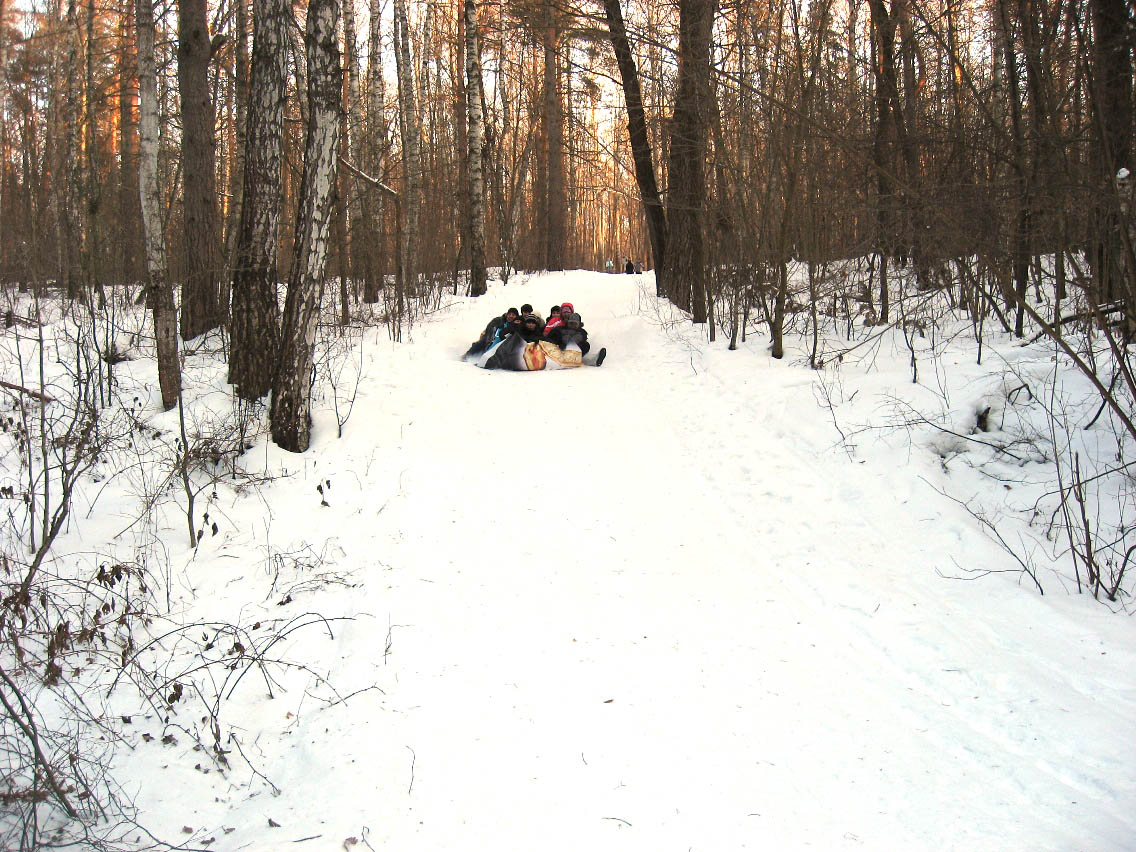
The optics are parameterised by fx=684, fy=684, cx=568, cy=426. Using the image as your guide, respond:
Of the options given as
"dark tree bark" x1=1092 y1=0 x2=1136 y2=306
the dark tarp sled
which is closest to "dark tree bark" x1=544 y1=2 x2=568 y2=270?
the dark tarp sled

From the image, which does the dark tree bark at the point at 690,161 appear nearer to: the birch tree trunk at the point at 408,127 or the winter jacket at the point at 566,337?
the winter jacket at the point at 566,337

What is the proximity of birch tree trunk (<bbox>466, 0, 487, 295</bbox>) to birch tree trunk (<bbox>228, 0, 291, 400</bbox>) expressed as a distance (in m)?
8.10

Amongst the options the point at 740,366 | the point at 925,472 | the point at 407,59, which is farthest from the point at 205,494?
the point at 407,59

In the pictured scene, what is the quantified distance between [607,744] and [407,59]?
15493 millimetres

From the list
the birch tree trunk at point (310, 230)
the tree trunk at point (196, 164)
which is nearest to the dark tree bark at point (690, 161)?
the birch tree trunk at point (310, 230)

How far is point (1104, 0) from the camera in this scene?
3465 millimetres

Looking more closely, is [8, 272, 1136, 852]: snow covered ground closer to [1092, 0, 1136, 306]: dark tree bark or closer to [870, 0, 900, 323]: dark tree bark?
[1092, 0, 1136, 306]: dark tree bark

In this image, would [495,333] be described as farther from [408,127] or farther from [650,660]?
[650,660]

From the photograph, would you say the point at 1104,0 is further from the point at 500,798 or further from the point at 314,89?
the point at 314,89

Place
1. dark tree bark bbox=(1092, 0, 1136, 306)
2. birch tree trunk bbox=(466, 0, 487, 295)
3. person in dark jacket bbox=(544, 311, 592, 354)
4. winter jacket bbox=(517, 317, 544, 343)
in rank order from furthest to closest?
birch tree trunk bbox=(466, 0, 487, 295) → person in dark jacket bbox=(544, 311, 592, 354) → winter jacket bbox=(517, 317, 544, 343) → dark tree bark bbox=(1092, 0, 1136, 306)

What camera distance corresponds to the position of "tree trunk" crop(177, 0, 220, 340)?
7957 millimetres

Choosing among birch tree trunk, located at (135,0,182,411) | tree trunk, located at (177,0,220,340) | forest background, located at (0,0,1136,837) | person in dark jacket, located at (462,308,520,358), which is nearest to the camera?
forest background, located at (0,0,1136,837)

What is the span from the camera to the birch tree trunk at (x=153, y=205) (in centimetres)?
594

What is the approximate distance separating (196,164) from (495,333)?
4313mm
